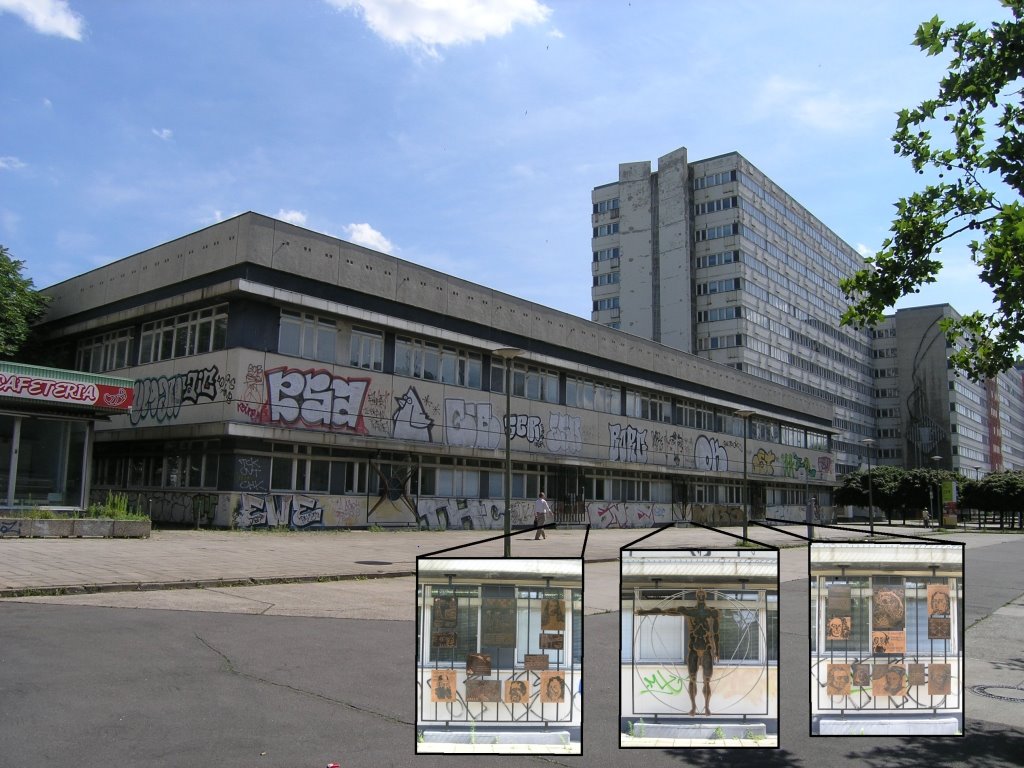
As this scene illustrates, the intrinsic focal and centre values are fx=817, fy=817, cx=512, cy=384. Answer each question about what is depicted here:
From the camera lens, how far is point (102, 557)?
15.7m

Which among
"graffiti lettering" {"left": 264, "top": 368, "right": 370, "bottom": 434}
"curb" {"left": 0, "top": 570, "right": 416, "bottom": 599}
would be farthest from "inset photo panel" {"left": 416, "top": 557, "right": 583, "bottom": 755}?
"graffiti lettering" {"left": 264, "top": 368, "right": 370, "bottom": 434}

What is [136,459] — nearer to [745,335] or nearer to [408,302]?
[408,302]

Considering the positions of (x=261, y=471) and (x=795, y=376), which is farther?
(x=795, y=376)

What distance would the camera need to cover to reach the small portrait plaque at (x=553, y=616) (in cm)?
342

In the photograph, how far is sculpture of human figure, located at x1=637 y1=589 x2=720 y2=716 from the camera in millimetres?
3391

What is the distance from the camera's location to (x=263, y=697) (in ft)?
20.6

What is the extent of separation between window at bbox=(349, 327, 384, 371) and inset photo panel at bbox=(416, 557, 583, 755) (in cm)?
2846

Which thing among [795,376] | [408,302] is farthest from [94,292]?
[795,376]

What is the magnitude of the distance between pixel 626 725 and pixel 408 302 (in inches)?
1216

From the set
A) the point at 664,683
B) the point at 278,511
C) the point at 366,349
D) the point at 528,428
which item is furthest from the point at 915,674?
the point at 528,428

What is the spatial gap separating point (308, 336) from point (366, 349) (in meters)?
2.64

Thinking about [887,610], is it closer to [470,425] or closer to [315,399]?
[315,399]

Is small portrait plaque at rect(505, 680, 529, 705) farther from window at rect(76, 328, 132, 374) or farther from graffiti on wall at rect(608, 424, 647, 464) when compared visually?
graffiti on wall at rect(608, 424, 647, 464)

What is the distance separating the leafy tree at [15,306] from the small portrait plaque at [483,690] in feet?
126
